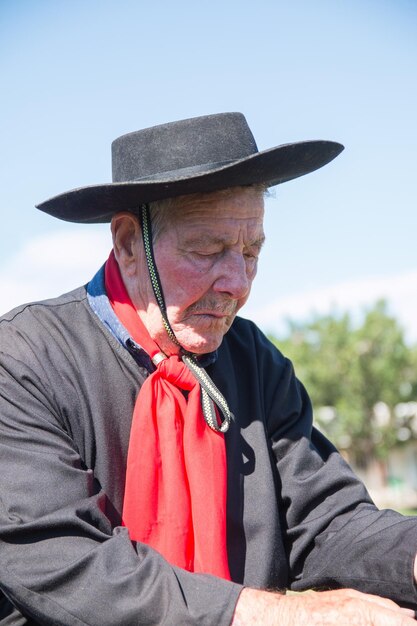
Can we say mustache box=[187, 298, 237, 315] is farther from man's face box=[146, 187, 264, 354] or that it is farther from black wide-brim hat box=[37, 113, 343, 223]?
black wide-brim hat box=[37, 113, 343, 223]

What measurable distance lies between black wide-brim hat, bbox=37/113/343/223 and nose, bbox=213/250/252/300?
27 cm

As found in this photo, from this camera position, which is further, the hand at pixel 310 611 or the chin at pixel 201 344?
the chin at pixel 201 344

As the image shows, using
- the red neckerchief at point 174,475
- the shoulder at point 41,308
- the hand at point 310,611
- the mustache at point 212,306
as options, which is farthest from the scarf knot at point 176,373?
the hand at point 310,611

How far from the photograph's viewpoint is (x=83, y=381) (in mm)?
3201

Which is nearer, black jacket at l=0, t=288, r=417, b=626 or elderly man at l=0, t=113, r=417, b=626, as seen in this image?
black jacket at l=0, t=288, r=417, b=626

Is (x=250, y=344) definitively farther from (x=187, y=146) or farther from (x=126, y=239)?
(x=187, y=146)

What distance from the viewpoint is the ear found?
340 centimetres

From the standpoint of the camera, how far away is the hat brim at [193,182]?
3.09 meters

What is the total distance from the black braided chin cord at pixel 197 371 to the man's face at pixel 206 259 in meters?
0.02

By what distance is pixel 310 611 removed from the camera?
2543 mm

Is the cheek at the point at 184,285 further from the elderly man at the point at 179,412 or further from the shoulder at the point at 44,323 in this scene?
the shoulder at the point at 44,323

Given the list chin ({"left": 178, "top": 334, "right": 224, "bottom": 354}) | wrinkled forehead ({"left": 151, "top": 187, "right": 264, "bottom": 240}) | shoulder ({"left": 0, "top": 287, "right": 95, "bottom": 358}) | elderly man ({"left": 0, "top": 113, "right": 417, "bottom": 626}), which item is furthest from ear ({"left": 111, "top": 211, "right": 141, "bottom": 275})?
chin ({"left": 178, "top": 334, "right": 224, "bottom": 354})

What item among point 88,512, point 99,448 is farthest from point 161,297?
point 88,512

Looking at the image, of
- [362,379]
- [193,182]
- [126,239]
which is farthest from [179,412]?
[362,379]
